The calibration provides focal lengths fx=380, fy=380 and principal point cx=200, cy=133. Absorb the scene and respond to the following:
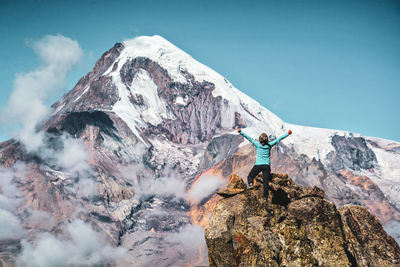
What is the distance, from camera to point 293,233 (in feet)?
45.2

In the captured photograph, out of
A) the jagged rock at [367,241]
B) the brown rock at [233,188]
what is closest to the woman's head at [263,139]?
the brown rock at [233,188]

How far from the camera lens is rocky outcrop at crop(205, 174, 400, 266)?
1324cm

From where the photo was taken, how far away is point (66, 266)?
188875 mm

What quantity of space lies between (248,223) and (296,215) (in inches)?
73.1

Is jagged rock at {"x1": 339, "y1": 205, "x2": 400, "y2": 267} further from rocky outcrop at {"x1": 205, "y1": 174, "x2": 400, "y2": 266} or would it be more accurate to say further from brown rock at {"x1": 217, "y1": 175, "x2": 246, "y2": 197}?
brown rock at {"x1": 217, "y1": 175, "x2": 246, "y2": 197}

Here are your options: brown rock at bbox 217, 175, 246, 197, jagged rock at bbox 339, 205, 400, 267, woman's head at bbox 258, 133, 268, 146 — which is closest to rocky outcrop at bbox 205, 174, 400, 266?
jagged rock at bbox 339, 205, 400, 267

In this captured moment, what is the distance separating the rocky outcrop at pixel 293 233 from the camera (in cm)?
1324

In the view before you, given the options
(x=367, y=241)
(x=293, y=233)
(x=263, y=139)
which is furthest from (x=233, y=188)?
(x=367, y=241)

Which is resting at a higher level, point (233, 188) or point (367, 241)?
point (233, 188)

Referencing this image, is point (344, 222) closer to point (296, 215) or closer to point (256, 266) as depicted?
point (296, 215)

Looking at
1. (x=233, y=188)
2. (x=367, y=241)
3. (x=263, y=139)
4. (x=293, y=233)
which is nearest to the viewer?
(x=293, y=233)

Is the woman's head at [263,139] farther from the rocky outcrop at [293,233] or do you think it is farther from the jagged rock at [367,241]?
the jagged rock at [367,241]

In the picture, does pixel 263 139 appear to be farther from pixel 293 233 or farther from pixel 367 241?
pixel 367 241

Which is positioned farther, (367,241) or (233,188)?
(233,188)
